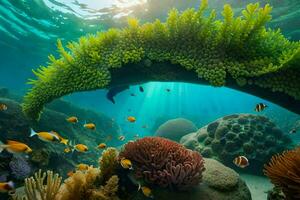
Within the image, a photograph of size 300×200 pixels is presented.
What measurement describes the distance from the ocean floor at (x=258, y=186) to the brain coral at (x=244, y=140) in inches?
21.7

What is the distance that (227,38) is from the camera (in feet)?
14.4

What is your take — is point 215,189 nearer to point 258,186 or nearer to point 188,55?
point 188,55

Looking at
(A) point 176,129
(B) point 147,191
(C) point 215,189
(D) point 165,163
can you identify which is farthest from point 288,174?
(A) point 176,129

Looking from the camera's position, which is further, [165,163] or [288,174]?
[165,163]

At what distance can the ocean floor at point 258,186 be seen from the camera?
8.21 m

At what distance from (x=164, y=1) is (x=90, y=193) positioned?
59.1 ft

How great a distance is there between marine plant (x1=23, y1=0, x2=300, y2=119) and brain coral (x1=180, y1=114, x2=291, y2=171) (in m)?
6.37

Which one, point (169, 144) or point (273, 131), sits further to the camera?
point (273, 131)

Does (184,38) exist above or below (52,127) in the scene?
above

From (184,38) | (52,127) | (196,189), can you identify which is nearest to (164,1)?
(52,127)

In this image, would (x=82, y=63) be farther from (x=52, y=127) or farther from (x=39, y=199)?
(x=52, y=127)

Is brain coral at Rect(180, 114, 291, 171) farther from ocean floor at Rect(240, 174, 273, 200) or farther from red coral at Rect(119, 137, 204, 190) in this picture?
red coral at Rect(119, 137, 204, 190)

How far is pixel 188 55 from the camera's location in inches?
178

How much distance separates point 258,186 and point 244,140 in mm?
1968
